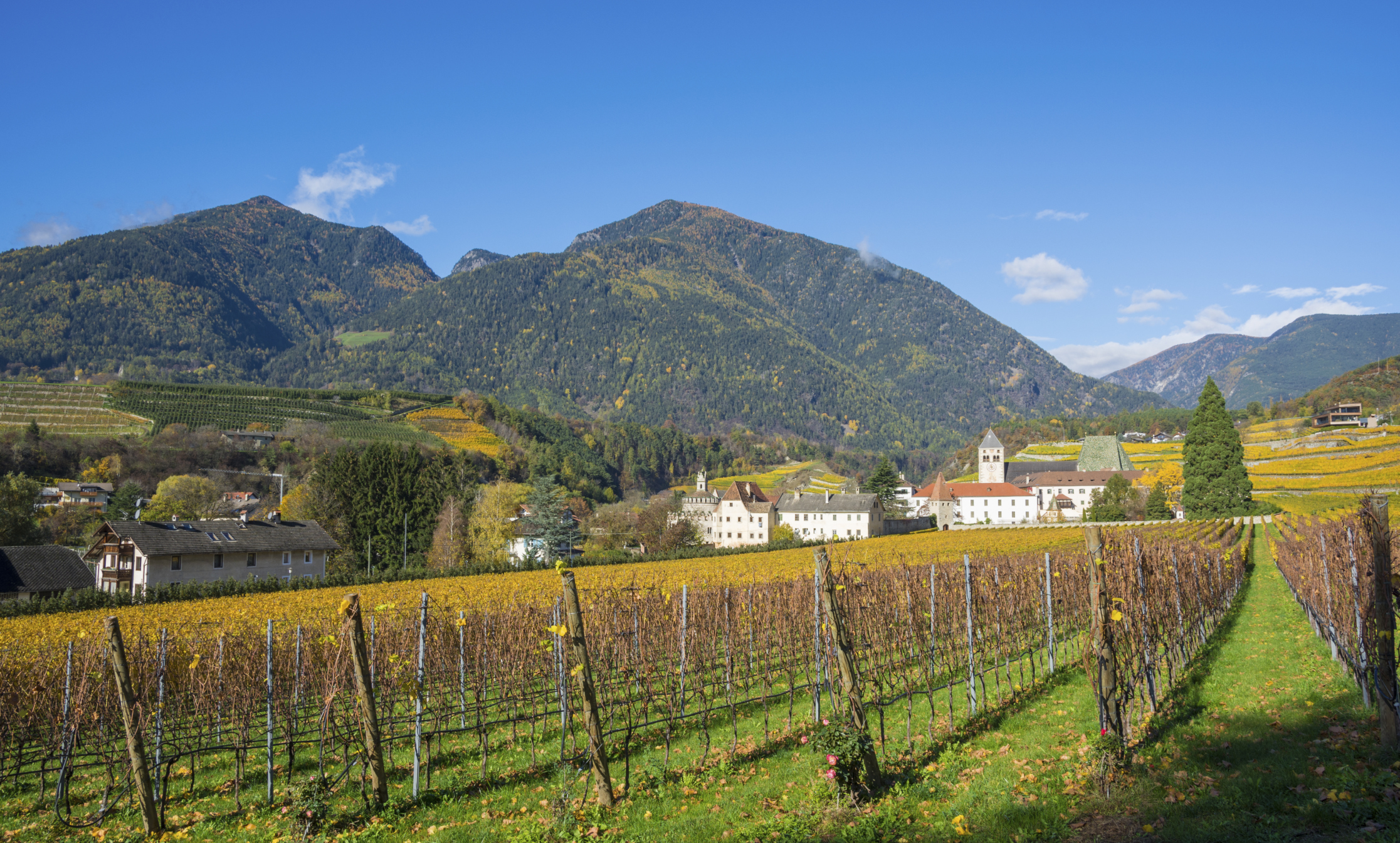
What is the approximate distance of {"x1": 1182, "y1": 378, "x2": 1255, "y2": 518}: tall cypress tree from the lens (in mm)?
57312

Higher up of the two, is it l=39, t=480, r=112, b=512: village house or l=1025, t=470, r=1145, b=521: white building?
l=39, t=480, r=112, b=512: village house

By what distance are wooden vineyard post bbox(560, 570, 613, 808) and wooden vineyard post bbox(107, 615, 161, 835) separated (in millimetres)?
4071

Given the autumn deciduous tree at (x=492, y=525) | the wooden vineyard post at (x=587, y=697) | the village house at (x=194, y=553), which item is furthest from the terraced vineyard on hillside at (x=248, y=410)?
the wooden vineyard post at (x=587, y=697)

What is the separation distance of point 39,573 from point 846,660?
45.2m

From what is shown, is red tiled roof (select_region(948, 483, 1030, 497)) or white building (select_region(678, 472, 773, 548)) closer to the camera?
white building (select_region(678, 472, 773, 548))

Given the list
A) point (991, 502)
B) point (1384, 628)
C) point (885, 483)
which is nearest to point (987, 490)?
point (991, 502)

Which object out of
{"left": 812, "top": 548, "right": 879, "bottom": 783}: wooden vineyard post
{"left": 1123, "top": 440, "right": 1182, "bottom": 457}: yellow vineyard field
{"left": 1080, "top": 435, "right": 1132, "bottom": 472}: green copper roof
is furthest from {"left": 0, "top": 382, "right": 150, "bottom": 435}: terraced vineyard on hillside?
{"left": 1123, "top": 440, "right": 1182, "bottom": 457}: yellow vineyard field

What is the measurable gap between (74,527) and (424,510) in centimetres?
2825

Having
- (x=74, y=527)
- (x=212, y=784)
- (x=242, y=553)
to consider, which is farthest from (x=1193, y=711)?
(x=74, y=527)

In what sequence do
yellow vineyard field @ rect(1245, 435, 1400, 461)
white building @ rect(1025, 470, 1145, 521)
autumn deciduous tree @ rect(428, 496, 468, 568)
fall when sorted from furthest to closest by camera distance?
white building @ rect(1025, 470, 1145, 521), yellow vineyard field @ rect(1245, 435, 1400, 461), autumn deciduous tree @ rect(428, 496, 468, 568)

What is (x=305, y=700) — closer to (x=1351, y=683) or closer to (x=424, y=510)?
(x=1351, y=683)

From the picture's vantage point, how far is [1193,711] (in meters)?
9.98

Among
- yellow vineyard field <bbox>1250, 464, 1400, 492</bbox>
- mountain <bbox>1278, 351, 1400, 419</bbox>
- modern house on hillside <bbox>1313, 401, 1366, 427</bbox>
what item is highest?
mountain <bbox>1278, 351, 1400, 419</bbox>

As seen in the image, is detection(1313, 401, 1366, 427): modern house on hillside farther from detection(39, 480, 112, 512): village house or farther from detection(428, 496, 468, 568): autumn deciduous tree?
detection(39, 480, 112, 512): village house
